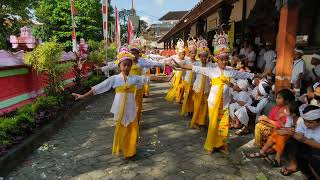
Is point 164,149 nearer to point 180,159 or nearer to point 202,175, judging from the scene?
point 180,159

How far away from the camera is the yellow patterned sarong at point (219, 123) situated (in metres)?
5.73

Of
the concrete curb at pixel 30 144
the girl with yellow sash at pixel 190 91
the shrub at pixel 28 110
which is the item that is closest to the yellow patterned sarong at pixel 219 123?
the girl with yellow sash at pixel 190 91

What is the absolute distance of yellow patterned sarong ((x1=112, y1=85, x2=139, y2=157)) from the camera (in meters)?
5.45

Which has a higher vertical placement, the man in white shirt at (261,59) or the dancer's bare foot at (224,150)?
the man in white shirt at (261,59)

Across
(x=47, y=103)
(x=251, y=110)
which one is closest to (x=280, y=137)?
(x=251, y=110)

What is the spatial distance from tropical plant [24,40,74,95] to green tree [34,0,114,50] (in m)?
24.7

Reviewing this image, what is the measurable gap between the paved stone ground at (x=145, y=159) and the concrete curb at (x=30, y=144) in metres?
0.11

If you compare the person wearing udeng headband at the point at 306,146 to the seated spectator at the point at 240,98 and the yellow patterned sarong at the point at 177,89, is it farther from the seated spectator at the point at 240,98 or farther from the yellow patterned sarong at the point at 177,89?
the yellow patterned sarong at the point at 177,89

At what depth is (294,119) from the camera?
16.9 feet

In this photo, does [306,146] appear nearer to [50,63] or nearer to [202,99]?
[202,99]

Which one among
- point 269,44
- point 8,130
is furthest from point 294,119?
point 269,44

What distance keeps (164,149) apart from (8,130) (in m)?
2.77

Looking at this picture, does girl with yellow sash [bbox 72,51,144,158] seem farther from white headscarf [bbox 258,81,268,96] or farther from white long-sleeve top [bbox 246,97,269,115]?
white headscarf [bbox 258,81,268,96]

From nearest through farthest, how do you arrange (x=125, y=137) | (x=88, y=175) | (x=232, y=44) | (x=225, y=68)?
(x=88, y=175) → (x=125, y=137) → (x=225, y=68) → (x=232, y=44)
